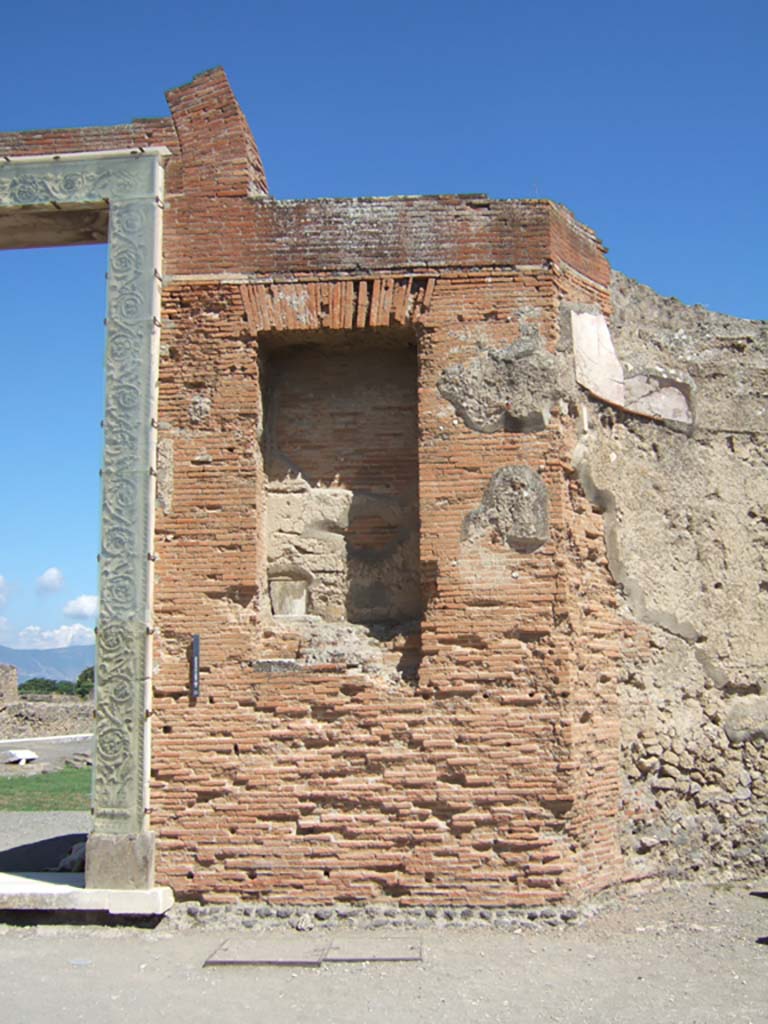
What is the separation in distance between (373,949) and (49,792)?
972 cm

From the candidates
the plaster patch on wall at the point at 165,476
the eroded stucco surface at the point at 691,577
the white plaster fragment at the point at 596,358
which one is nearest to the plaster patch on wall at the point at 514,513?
the eroded stucco surface at the point at 691,577

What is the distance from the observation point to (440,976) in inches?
213

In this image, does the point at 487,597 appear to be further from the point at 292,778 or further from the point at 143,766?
the point at 143,766

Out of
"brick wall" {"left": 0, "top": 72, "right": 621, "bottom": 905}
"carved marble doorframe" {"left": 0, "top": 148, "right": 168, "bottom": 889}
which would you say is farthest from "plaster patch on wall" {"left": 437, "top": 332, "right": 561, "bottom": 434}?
"carved marble doorframe" {"left": 0, "top": 148, "right": 168, "bottom": 889}

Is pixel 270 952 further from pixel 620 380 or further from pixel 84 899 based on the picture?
pixel 620 380

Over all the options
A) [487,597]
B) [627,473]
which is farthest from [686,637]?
[487,597]

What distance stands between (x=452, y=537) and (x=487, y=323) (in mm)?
1568

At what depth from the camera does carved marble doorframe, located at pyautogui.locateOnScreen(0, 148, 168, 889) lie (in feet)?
21.6

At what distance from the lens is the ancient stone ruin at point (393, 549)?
6523mm

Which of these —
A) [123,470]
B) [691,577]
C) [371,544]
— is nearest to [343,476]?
[371,544]

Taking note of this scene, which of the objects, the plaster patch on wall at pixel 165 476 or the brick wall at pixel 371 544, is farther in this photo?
the plaster patch on wall at pixel 165 476

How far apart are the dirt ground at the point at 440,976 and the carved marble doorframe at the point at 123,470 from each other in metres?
0.65

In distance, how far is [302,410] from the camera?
746 cm

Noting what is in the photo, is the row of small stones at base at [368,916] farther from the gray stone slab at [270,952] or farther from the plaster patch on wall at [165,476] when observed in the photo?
the plaster patch on wall at [165,476]
